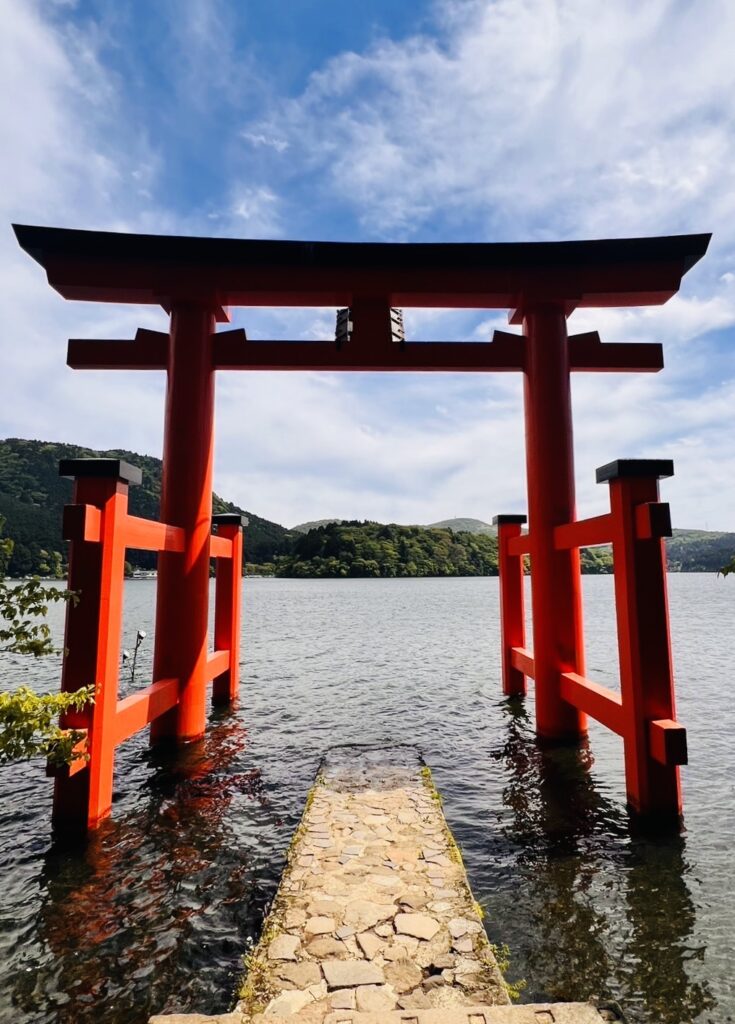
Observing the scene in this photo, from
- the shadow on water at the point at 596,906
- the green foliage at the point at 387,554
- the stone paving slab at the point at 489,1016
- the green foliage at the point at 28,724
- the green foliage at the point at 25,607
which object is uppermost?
the green foliage at the point at 387,554

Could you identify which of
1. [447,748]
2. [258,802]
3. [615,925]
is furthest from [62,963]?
[447,748]

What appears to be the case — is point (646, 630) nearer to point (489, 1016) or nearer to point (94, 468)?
point (489, 1016)

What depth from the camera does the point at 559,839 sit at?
523cm

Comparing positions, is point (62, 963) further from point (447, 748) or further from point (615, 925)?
point (447, 748)

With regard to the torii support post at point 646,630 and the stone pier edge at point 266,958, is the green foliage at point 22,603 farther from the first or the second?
the torii support post at point 646,630

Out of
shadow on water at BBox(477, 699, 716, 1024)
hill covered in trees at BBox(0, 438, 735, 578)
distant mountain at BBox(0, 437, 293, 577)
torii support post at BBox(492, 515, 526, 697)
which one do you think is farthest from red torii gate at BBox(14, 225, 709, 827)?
hill covered in trees at BBox(0, 438, 735, 578)

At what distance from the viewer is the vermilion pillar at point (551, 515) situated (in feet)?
25.1

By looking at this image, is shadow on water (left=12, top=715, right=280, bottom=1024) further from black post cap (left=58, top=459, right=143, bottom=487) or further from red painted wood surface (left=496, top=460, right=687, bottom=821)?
red painted wood surface (left=496, top=460, right=687, bottom=821)

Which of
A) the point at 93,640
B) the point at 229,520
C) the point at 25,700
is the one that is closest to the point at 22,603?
the point at 25,700

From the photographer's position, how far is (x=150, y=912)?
4121mm

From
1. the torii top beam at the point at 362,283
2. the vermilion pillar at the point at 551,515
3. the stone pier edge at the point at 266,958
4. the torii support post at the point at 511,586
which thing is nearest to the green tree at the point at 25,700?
the stone pier edge at the point at 266,958

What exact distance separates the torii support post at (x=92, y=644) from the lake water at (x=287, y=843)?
37 centimetres

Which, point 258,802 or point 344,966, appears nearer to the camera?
point 344,966

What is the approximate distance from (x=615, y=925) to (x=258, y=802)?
3.79 meters
